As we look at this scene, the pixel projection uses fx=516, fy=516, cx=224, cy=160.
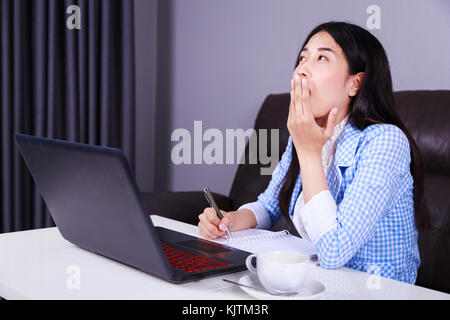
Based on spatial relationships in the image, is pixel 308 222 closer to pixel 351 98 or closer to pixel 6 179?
pixel 351 98

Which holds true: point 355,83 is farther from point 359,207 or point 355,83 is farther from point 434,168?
point 434,168

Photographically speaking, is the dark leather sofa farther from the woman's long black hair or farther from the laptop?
the laptop

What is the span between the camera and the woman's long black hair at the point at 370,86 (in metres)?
1.12

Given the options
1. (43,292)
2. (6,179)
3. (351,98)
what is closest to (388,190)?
(351,98)

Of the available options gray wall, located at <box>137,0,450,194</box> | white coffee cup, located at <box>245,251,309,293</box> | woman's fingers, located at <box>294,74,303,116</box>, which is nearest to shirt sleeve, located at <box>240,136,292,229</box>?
woman's fingers, located at <box>294,74,303,116</box>

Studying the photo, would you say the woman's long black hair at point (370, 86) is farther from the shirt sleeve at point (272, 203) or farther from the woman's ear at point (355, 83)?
the shirt sleeve at point (272, 203)

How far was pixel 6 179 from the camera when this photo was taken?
2240 millimetres

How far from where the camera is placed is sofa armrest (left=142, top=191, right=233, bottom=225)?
74.4 inches

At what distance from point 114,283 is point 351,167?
1.76 feet

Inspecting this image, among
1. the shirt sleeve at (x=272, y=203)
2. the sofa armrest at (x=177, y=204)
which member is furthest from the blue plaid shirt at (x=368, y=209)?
the sofa armrest at (x=177, y=204)

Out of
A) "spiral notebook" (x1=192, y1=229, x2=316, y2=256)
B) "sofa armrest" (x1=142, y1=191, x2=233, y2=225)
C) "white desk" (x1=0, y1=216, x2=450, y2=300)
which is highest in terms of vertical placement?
"white desk" (x1=0, y1=216, x2=450, y2=300)

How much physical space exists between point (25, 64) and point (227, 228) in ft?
5.24

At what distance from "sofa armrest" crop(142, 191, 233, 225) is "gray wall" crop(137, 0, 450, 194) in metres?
0.55

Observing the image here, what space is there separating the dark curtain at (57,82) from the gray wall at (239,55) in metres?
0.35
